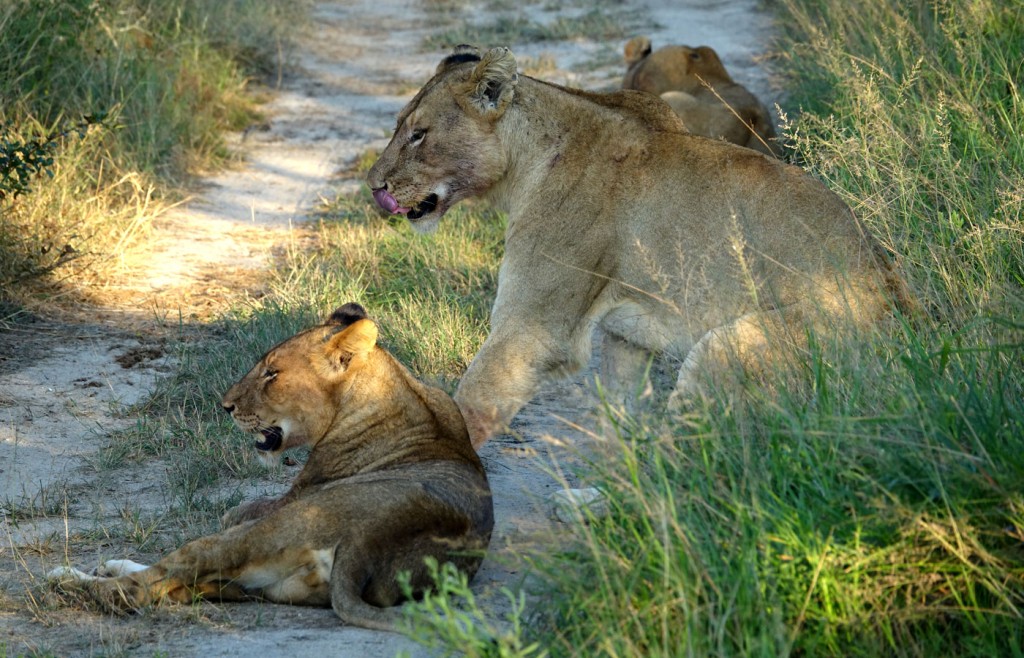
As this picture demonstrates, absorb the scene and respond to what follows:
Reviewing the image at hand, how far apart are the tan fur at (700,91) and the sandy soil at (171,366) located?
1650 millimetres

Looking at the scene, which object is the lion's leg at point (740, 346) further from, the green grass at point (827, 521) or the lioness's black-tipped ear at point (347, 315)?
the lioness's black-tipped ear at point (347, 315)

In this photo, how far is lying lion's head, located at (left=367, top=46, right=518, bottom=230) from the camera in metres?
5.27

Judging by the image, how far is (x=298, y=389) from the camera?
463cm

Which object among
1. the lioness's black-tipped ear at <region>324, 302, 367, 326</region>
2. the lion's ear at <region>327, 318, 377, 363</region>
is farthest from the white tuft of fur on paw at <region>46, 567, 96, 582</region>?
the lioness's black-tipped ear at <region>324, 302, 367, 326</region>

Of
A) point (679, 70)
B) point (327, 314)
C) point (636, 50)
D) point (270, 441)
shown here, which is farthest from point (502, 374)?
point (636, 50)

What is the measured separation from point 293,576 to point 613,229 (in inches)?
72.7

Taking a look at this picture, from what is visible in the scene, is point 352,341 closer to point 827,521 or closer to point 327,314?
→ point 827,521

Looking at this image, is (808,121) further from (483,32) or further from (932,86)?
(483,32)

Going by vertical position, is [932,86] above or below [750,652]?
below

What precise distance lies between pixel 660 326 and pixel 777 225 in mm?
563

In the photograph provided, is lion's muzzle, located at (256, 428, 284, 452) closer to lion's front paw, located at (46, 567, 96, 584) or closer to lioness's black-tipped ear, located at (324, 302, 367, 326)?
lioness's black-tipped ear, located at (324, 302, 367, 326)

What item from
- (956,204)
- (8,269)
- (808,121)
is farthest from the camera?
(808,121)

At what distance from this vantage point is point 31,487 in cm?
513

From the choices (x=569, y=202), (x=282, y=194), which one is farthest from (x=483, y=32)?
(x=569, y=202)
